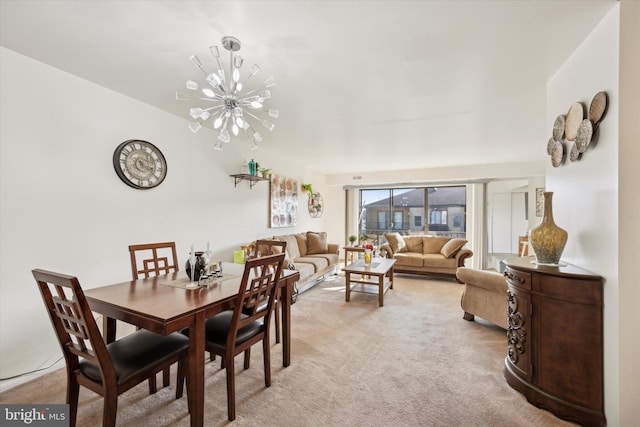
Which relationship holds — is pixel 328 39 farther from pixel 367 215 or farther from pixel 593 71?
pixel 367 215

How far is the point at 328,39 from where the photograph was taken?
176cm

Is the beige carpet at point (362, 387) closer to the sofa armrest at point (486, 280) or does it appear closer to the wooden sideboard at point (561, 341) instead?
the wooden sideboard at point (561, 341)

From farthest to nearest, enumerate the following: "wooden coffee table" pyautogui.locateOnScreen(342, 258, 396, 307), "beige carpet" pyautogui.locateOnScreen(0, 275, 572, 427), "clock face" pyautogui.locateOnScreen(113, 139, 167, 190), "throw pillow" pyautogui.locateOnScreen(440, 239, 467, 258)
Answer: "throw pillow" pyautogui.locateOnScreen(440, 239, 467, 258) → "wooden coffee table" pyautogui.locateOnScreen(342, 258, 396, 307) → "clock face" pyautogui.locateOnScreen(113, 139, 167, 190) → "beige carpet" pyautogui.locateOnScreen(0, 275, 572, 427)

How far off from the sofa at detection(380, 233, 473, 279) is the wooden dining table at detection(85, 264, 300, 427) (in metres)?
4.33

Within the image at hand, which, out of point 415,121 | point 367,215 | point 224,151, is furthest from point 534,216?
point 224,151

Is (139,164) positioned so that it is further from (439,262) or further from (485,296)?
(439,262)

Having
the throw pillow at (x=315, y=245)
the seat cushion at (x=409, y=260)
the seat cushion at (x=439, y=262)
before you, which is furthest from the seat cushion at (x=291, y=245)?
the seat cushion at (x=439, y=262)

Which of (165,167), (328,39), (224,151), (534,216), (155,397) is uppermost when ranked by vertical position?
(328,39)

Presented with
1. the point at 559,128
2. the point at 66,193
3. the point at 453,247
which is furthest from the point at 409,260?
the point at 66,193

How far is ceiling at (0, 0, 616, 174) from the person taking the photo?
152 cm

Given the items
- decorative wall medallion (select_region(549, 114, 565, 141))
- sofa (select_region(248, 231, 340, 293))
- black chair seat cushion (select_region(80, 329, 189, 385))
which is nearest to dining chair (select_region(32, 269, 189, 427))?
black chair seat cushion (select_region(80, 329, 189, 385))

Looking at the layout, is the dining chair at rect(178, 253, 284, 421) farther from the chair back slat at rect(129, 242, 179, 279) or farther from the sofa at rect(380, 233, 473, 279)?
the sofa at rect(380, 233, 473, 279)

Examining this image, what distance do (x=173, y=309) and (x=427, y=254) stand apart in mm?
5401

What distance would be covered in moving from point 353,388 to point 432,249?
4607 mm
